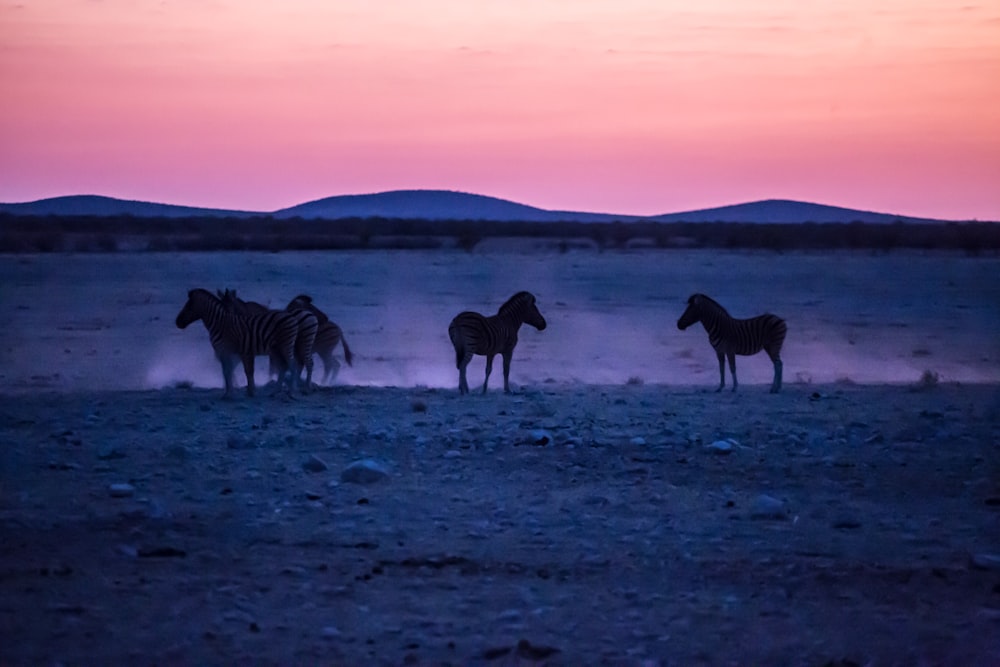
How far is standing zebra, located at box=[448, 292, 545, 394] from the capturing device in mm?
15773

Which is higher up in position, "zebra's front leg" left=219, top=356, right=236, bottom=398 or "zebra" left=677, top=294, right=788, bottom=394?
"zebra" left=677, top=294, right=788, bottom=394

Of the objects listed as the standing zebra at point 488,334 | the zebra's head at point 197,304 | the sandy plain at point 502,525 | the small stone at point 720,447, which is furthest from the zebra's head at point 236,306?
the small stone at point 720,447

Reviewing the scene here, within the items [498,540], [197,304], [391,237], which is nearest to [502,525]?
[498,540]

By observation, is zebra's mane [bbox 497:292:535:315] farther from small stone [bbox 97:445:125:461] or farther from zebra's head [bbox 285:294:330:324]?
small stone [bbox 97:445:125:461]

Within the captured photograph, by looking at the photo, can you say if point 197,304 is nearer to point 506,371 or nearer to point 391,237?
point 506,371

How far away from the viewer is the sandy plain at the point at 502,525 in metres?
5.56

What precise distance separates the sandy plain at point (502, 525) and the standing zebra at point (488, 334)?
89 centimetres

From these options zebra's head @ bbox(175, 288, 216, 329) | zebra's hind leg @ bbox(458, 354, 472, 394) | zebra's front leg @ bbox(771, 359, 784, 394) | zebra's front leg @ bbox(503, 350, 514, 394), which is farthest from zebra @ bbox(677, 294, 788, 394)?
zebra's head @ bbox(175, 288, 216, 329)

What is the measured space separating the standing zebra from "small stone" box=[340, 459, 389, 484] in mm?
6373

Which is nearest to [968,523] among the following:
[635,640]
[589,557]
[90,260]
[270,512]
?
[589,557]

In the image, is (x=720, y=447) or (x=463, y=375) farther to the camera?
(x=463, y=375)

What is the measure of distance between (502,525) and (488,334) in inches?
342

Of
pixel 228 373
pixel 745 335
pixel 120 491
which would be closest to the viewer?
pixel 120 491

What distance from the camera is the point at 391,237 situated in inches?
2916
